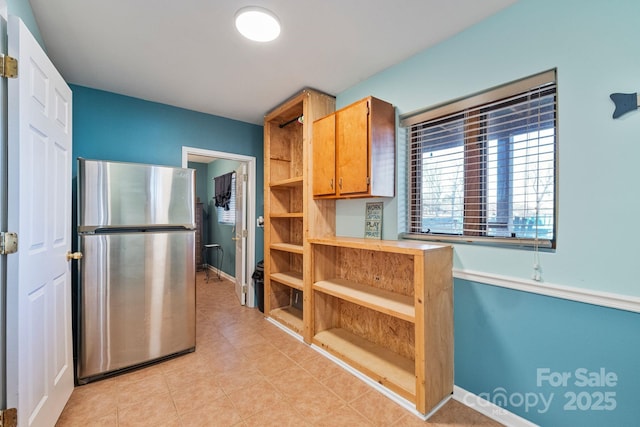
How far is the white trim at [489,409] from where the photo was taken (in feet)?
5.15

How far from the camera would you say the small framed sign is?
7.64 feet

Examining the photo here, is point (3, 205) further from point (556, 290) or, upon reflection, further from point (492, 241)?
point (556, 290)

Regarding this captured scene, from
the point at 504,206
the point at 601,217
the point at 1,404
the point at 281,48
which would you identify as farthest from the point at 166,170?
the point at 601,217

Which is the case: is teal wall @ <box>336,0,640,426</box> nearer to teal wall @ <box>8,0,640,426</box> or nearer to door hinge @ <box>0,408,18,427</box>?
teal wall @ <box>8,0,640,426</box>

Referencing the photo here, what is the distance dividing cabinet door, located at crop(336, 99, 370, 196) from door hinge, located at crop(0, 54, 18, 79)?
6.22 feet

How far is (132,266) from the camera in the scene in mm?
2176

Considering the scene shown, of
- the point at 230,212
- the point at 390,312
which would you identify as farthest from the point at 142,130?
the point at 390,312

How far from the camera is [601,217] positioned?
131cm

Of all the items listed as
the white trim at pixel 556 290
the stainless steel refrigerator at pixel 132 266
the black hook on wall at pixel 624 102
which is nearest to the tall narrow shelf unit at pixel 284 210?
the stainless steel refrigerator at pixel 132 266

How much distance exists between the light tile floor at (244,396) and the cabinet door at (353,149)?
148cm

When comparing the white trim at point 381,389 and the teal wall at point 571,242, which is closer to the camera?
the teal wall at point 571,242

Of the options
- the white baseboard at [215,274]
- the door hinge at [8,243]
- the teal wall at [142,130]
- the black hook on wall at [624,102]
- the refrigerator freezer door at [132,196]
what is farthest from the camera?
the white baseboard at [215,274]

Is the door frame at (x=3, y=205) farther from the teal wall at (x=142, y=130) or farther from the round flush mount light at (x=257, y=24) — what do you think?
the teal wall at (x=142, y=130)

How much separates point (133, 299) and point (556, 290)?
2884mm
